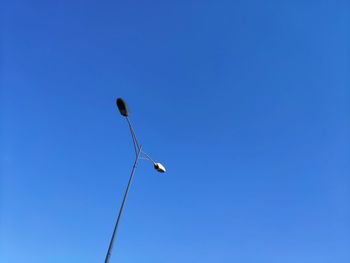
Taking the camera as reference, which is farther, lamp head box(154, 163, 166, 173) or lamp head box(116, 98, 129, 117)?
lamp head box(154, 163, 166, 173)

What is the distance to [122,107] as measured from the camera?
1584 cm

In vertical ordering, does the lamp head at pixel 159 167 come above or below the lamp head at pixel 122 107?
below

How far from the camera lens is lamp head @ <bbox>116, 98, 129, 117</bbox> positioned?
15.7m

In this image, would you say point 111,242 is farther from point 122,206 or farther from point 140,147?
point 140,147

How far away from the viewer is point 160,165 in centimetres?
1739

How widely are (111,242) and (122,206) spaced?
1.71 metres

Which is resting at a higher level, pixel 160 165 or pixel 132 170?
pixel 160 165

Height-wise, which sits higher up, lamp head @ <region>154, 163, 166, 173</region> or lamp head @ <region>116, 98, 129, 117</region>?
lamp head @ <region>116, 98, 129, 117</region>

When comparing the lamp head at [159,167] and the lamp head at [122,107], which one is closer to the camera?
the lamp head at [122,107]

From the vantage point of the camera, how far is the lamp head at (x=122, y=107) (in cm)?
1572

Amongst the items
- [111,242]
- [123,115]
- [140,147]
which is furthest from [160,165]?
[111,242]

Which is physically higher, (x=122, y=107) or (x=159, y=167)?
(x=122, y=107)

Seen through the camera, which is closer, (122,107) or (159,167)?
(122,107)

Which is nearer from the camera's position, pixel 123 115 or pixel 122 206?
pixel 122 206
